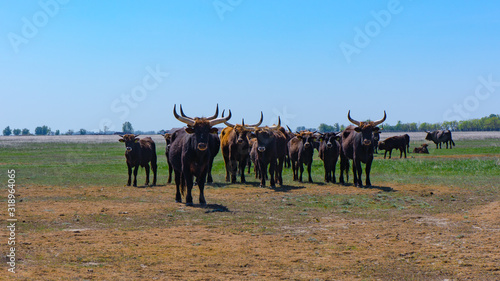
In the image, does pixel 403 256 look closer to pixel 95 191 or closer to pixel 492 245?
pixel 492 245

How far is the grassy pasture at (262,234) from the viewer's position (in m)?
7.17

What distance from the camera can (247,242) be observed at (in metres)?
9.04

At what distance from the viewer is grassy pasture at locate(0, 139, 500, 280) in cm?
717

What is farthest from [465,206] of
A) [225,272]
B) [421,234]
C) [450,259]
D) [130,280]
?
[130,280]

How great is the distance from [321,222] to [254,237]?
2241 mm

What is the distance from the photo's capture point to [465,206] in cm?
1346

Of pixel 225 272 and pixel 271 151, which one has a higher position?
pixel 271 151

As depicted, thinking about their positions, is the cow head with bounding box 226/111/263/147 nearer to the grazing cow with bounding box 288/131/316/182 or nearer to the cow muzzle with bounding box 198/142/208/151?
the grazing cow with bounding box 288/131/316/182

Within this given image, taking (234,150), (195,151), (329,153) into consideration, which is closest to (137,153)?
(234,150)

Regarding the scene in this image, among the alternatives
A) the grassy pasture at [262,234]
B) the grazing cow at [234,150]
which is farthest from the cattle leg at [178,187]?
the grazing cow at [234,150]

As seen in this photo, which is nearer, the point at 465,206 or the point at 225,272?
the point at 225,272

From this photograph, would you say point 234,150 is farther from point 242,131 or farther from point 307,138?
point 307,138

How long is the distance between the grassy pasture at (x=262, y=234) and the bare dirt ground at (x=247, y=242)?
0.06ft

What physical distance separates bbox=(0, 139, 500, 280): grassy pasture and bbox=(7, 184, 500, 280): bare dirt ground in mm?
18
